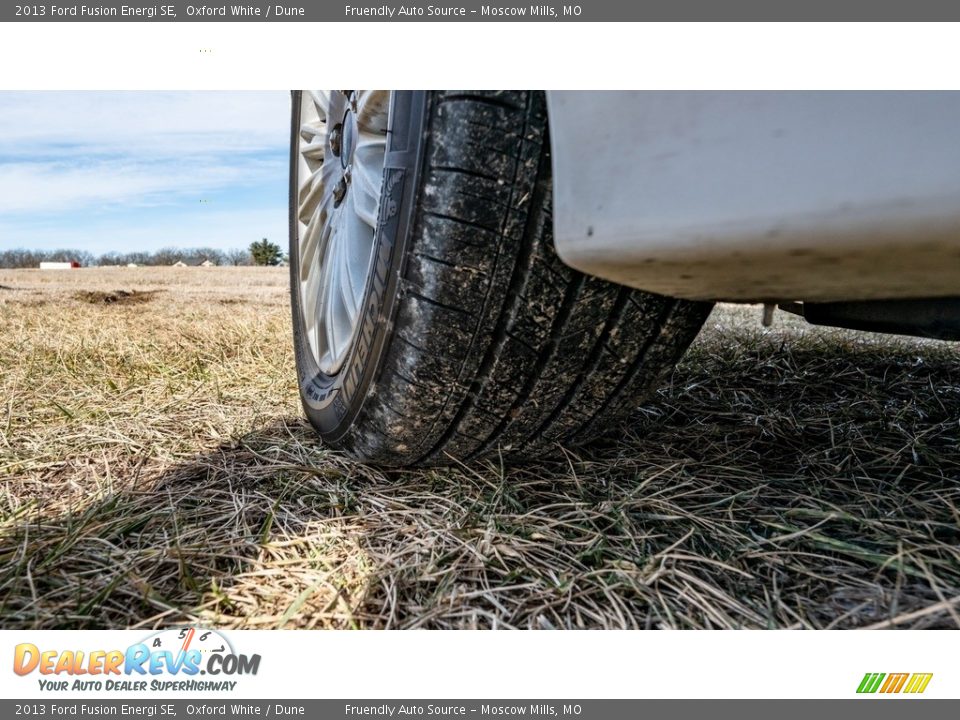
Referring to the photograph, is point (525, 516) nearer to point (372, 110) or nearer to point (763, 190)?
point (763, 190)

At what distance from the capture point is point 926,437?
1.26m

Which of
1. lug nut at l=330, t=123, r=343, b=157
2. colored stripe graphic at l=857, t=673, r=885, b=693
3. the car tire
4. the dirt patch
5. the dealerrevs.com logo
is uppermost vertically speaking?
lug nut at l=330, t=123, r=343, b=157

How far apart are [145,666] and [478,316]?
590mm

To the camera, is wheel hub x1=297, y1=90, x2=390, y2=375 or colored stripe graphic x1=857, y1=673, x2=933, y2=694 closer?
colored stripe graphic x1=857, y1=673, x2=933, y2=694

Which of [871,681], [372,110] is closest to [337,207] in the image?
[372,110]

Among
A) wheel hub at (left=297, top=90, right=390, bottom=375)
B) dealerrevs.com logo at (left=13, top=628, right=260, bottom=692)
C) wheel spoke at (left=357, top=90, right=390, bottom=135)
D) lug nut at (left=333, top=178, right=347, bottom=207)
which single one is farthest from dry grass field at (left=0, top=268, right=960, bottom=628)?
wheel spoke at (left=357, top=90, right=390, bottom=135)

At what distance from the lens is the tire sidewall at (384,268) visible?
0.86 metres

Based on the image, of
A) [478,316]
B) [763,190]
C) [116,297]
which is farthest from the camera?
[116,297]

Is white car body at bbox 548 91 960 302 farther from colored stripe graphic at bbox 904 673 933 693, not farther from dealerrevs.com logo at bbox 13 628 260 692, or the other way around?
dealerrevs.com logo at bbox 13 628 260 692

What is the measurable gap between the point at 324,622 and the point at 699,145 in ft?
2.34

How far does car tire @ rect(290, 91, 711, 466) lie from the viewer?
2.67ft

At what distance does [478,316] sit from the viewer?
2.93 feet

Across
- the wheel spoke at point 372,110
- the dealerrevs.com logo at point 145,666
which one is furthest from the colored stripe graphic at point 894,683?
the wheel spoke at point 372,110

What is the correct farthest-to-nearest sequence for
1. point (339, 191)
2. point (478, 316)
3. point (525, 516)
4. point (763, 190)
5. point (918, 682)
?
point (339, 191) → point (525, 516) → point (478, 316) → point (918, 682) → point (763, 190)
